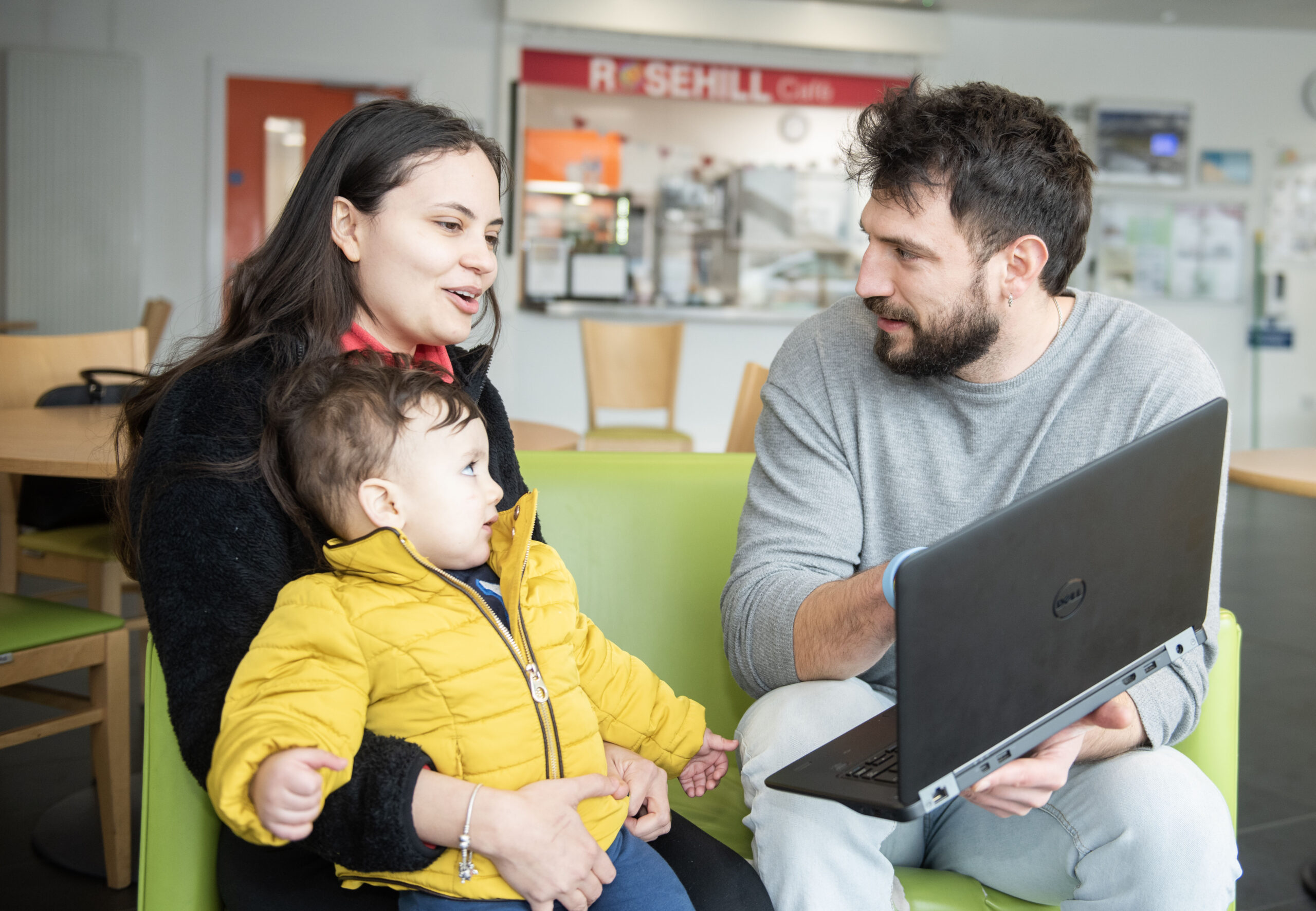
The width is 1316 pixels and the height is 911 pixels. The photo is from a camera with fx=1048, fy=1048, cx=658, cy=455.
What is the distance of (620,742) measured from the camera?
1.16m

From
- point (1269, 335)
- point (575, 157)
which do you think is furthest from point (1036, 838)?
point (1269, 335)

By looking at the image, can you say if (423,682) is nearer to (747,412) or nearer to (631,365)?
(747,412)

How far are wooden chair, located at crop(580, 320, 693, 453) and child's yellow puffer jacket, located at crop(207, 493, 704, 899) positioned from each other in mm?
3667

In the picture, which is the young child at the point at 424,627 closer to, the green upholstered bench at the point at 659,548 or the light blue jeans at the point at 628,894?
the light blue jeans at the point at 628,894

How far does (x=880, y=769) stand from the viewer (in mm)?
934

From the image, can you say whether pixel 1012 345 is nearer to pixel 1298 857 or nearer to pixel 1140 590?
pixel 1140 590

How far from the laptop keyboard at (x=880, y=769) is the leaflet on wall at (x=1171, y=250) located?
710 centimetres

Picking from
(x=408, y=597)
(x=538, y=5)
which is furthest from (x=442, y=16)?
(x=408, y=597)

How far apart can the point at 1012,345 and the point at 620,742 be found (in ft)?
2.43

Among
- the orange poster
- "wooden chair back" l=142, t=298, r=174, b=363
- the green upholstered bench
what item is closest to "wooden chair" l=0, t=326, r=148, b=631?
the green upholstered bench

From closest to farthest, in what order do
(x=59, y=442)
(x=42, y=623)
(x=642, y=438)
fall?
(x=42, y=623) < (x=59, y=442) < (x=642, y=438)

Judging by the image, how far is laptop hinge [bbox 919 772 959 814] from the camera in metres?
0.81

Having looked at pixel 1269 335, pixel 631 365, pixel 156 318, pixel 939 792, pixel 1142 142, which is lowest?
pixel 939 792

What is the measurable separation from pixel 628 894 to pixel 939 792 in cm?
35
